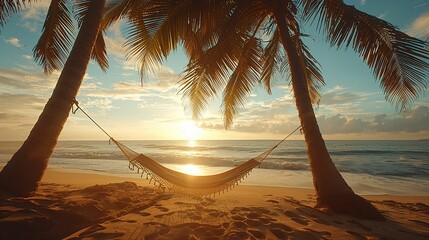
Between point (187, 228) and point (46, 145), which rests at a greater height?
point (46, 145)

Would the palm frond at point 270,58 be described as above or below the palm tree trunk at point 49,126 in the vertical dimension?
above

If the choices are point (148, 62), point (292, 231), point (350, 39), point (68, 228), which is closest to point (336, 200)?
point (292, 231)

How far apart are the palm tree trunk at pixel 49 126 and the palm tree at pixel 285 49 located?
0.97m

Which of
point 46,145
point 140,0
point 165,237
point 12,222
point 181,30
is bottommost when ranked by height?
point 165,237

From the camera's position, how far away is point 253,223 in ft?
9.11

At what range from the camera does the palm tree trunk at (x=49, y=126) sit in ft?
9.13

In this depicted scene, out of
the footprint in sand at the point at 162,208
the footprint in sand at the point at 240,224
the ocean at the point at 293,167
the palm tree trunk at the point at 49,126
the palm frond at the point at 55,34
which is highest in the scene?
the palm frond at the point at 55,34

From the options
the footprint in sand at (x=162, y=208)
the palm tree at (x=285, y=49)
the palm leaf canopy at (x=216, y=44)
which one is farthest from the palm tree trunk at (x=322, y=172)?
the footprint in sand at (x=162, y=208)

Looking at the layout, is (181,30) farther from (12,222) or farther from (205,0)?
(12,222)

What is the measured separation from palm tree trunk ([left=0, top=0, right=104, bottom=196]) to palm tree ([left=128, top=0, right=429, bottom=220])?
0.97 m

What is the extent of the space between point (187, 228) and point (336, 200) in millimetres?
1955

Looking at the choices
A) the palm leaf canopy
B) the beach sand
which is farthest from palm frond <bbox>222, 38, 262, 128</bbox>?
the beach sand

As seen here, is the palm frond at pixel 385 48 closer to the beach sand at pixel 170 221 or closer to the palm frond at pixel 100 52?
the beach sand at pixel 170 221

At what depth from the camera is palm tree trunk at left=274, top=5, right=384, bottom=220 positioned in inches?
122
